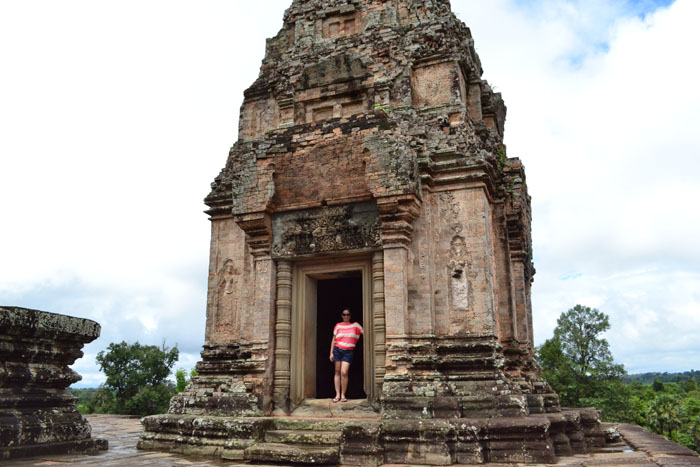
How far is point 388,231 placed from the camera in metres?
9.78

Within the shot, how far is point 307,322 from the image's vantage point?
1072 cm

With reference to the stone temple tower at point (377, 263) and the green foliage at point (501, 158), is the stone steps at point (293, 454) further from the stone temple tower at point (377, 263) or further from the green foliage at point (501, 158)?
the green foliage at point (501, 158)

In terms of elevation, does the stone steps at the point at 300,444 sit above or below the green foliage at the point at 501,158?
below

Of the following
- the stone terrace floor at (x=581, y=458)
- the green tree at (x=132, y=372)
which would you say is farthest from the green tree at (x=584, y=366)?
the stone terrace floor at (x=581, y=458)

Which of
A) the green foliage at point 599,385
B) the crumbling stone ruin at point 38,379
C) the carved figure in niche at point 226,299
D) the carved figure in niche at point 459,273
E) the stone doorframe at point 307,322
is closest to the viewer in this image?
the crumbling stone ruin at point 38,379

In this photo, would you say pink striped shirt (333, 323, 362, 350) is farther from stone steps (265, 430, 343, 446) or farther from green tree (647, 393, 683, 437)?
green tree (647, 393, 683, 437)

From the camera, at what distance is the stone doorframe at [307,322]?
9.88 m

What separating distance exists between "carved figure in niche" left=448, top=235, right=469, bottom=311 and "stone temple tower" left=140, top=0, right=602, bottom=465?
0.02 meters

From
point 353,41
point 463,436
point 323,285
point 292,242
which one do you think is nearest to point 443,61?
point 353,41

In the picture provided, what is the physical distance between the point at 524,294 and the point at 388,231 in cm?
462

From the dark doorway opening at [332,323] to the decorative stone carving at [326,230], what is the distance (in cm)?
263

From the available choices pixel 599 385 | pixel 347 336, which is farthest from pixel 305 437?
pixel 599 385

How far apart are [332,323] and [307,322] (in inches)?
143

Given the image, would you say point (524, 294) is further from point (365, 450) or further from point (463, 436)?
point (365, 450)
